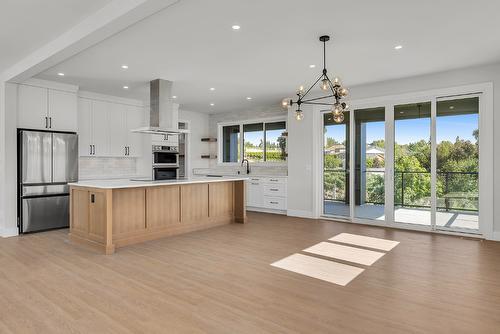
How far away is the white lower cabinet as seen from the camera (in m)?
7.70

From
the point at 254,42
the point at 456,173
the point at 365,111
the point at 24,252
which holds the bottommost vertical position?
the point at 24,252

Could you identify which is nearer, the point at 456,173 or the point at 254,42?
the point at 254,42

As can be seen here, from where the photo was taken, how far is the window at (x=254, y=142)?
27.7 feet

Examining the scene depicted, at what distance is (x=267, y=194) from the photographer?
797 centimetres

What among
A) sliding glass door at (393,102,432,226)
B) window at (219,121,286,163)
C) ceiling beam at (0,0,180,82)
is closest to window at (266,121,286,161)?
window at (219,121,286,163)

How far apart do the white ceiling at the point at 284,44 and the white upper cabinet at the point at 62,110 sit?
0.33m

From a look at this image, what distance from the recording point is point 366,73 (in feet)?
18.2

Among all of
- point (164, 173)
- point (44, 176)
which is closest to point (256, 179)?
point (164, 173)

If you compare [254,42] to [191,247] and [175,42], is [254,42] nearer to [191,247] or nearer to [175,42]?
[175,42]

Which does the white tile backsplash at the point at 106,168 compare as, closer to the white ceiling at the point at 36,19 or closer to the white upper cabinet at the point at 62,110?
the white upper cabinet at the point at 62,110

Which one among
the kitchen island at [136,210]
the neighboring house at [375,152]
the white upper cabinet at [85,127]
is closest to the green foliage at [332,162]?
the neighboring house at [375,152]

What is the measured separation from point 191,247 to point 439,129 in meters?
4.67

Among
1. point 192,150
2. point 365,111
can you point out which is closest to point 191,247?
point 365,111

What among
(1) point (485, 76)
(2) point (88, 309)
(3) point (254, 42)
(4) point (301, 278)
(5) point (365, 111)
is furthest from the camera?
(5) point (365, 111)
